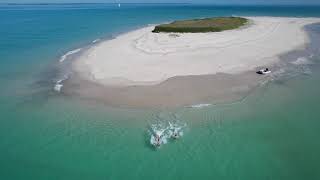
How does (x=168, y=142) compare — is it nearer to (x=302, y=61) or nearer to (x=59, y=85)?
(x=59, y=85)

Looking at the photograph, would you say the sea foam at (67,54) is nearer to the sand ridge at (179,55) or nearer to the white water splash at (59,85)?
the sand ridge at (179,55)

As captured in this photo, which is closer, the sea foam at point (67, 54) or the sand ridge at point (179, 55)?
the sand ridge at point (179, 55)

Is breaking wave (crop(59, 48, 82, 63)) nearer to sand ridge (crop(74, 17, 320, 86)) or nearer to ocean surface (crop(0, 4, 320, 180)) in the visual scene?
Answer: sand ridge (crop(74, 17, 320, 86))

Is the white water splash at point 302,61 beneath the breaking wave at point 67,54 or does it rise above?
above

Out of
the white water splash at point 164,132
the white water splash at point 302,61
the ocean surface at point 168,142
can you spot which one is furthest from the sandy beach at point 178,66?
the white water splash at point 164,132

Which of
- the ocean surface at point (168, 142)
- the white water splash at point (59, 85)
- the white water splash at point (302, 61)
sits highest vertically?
the white water splash at point (302, 61)

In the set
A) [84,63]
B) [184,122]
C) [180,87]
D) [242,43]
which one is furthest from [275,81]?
[84,63]

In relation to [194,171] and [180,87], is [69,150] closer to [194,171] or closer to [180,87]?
[194,171]

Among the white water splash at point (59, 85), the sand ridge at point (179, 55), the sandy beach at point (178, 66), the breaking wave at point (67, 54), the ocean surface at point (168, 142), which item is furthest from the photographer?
the breaking wave at point (67, 54)

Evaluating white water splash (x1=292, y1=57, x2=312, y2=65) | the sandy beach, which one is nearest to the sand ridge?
the sandy beach

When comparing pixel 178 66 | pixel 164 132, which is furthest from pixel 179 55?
pixel 164 132

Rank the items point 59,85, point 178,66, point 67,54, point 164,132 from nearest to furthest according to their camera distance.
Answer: point 164,132 → point 59,85 → point 178,66 → point 67,54
